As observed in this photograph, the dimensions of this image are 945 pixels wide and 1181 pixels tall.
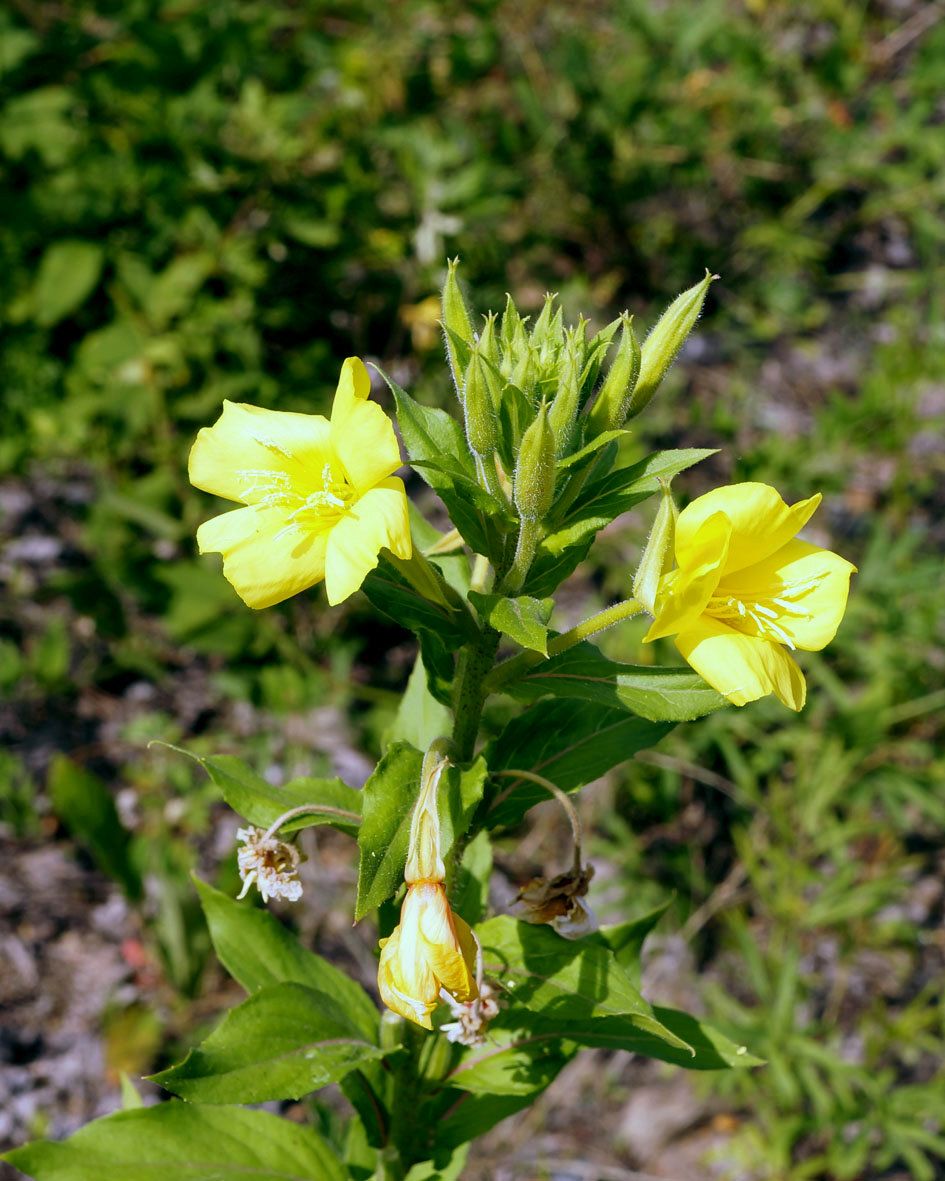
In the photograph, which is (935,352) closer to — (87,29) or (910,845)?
(910,845)

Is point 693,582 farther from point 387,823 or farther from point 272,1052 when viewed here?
point 272,1052

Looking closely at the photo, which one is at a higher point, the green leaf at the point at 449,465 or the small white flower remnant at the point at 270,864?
the green leaf at the point at 449,465

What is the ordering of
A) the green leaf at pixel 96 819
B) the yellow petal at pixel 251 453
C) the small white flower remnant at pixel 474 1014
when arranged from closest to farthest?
the yellow petal at pixel 251 453 → the small white flower remnant at pixel 474 1014 → the green leaf at pixel 96 819

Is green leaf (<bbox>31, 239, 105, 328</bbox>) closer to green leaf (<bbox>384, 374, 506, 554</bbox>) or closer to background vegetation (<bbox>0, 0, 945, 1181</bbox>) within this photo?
background vegetation (<bbox>0, 0, 945, 1181</bbox>)

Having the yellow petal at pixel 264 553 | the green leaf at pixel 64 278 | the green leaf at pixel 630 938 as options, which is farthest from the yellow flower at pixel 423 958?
the green leaf at pixel 64 278

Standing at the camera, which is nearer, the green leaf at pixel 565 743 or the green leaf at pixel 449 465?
the green leaf at pixel 449 465

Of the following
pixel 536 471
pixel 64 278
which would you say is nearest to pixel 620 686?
pixel 536 471

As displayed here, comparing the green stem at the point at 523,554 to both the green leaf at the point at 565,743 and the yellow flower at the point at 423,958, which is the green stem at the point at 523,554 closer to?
the green leaf at the point at 565,743
